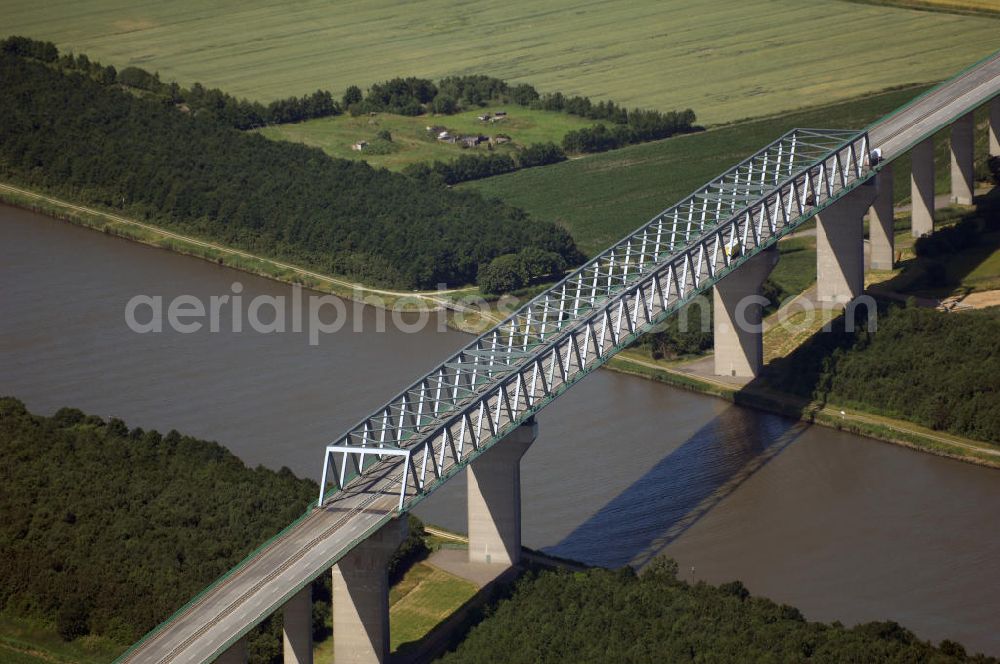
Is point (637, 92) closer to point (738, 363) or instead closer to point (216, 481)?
point (738, 363)

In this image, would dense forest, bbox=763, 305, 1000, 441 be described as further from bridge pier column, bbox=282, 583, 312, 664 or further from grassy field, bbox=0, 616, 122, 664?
grassy field, bbox=0, 616, 122, 664

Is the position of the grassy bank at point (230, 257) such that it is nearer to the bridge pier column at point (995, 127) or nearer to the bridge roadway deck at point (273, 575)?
the bridge pier column at point (995, 127)

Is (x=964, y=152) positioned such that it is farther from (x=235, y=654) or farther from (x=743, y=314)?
(x=235, y=654)

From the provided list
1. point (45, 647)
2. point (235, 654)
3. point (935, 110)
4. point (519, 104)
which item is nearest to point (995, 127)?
point (935, 110)

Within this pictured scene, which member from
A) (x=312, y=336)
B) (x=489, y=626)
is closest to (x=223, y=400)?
(x=312, y=336)

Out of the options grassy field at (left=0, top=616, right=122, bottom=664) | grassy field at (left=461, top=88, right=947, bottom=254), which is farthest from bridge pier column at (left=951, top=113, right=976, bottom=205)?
grassy field at (left=0, top=616, right=122, bottom=664)

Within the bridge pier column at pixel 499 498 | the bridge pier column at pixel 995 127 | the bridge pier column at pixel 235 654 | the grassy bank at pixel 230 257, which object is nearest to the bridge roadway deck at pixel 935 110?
the bridge pier column at pixel 995 127
